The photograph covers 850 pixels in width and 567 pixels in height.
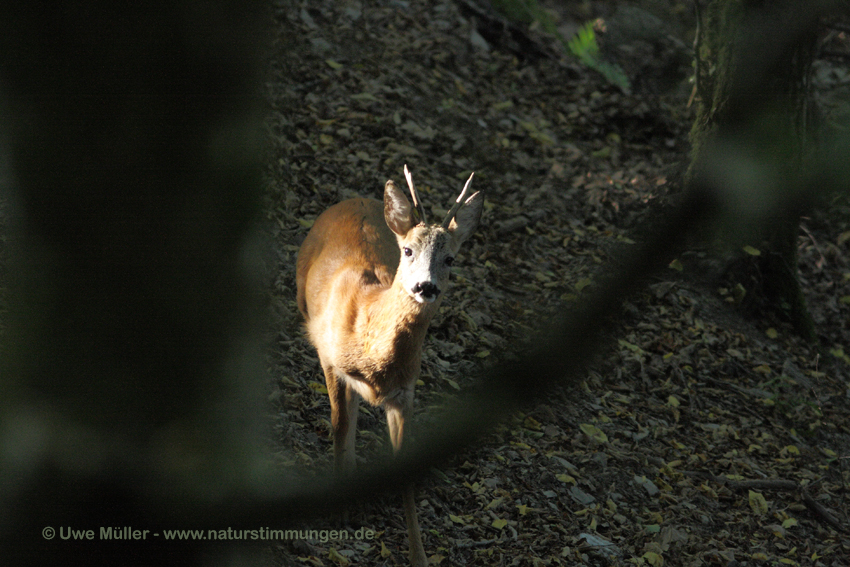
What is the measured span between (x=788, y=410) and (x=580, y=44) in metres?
5.97

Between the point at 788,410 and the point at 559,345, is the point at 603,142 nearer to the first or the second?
the point at 788,410

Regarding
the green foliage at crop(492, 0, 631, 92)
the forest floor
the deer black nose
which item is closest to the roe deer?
the deer black nose

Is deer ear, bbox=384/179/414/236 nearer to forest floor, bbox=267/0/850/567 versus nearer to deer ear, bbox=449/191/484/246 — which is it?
deer ear, bbox=449/191/484/246

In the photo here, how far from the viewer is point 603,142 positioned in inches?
382

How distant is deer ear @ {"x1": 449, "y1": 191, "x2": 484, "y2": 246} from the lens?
4426mm

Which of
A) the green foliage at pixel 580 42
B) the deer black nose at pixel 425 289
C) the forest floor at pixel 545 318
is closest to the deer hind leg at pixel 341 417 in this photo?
the forest floor at pixel 545 318

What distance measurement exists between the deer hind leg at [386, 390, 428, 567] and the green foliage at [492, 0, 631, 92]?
7.35 meters

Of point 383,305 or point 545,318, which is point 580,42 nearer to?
point 383,305

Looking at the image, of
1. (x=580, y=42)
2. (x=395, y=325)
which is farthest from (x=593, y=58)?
(x=395, y=325)

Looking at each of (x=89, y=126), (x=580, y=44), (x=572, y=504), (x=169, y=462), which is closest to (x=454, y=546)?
(x=572, y=504)

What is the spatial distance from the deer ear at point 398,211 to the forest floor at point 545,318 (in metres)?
1.03

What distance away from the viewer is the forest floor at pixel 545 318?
5242mm

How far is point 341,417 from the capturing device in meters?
4.79

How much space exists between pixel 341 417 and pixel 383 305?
798 millimetres
